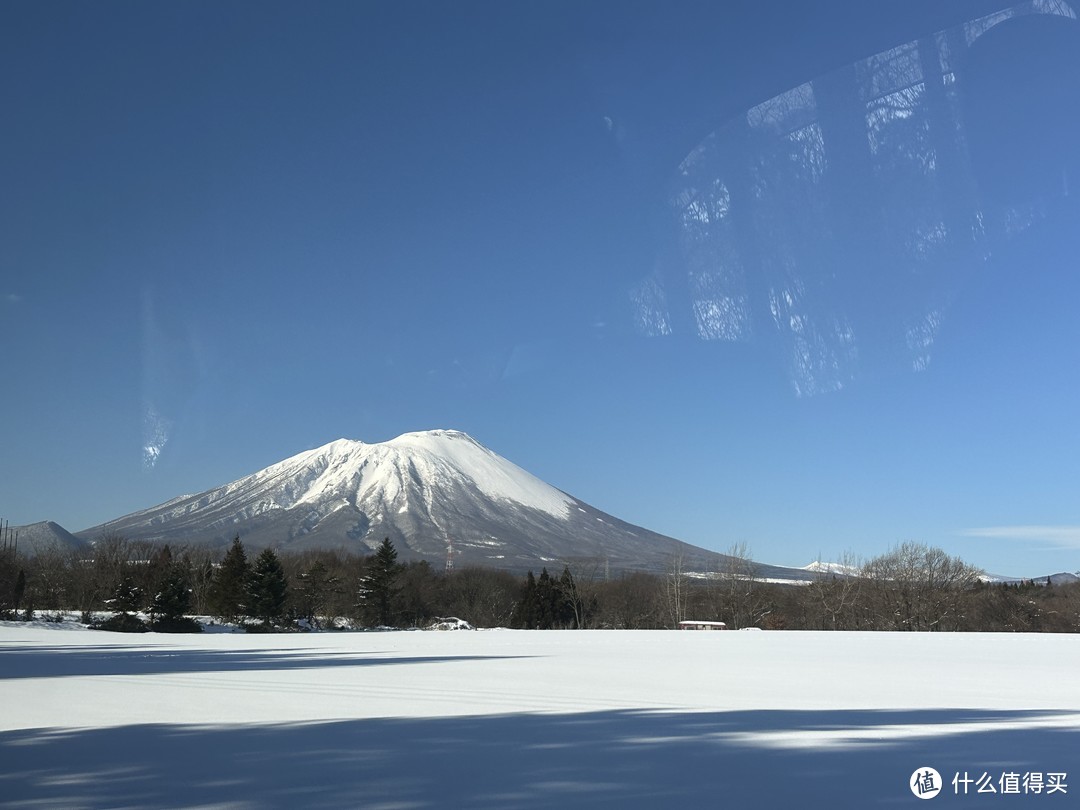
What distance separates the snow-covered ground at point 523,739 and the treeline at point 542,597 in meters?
42.3

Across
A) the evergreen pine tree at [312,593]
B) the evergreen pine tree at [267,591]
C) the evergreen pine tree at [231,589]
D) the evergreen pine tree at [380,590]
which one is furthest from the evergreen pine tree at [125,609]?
the evergreen pine tree at [380,590]

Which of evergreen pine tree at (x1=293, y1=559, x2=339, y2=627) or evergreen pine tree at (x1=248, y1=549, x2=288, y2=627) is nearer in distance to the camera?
evergreen pine tree at (x1=248, y1=549, x2=288, y2=627)

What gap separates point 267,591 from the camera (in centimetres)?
5612

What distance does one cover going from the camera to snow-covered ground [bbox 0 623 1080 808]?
5633 millimetres

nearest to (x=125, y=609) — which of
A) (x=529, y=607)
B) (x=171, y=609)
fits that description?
(x=171, y=609)

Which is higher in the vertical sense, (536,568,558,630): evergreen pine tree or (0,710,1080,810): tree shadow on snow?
(0,710,1080,810): tree shadow on snow

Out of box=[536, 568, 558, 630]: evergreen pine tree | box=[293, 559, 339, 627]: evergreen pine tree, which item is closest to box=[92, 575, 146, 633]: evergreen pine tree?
box=[293, 559, 339, 627]: evergreen pine tree

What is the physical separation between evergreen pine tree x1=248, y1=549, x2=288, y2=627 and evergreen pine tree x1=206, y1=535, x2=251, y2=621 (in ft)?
2.00

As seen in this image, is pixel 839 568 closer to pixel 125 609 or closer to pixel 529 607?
pixel 529 607

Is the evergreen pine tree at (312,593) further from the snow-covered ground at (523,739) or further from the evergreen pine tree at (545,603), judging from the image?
the snow-covered ground at (523,739)

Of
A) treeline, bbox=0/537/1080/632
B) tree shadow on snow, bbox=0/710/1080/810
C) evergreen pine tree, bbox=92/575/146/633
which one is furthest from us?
treeline, bbox=0/537/1080/632

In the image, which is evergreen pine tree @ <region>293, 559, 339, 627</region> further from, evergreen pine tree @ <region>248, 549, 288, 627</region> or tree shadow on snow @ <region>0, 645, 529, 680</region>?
tree shadow on snow @ <region>0, 645, 529, 680</region>

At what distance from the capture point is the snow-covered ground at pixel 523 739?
5.63m

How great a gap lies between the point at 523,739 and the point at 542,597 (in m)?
69.8
